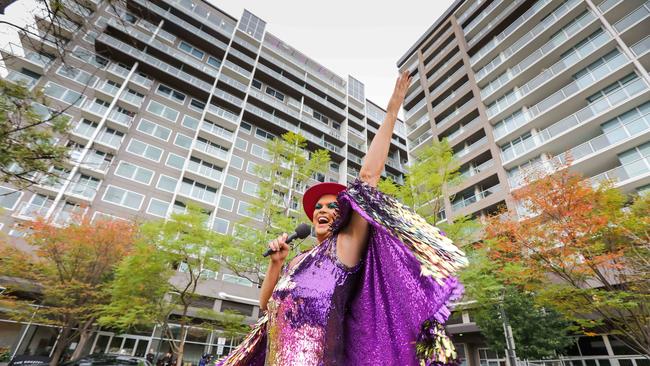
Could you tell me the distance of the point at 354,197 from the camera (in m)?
1.23

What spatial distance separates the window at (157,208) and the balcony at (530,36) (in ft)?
100

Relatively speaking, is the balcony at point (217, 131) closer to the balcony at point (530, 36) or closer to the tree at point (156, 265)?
the tree at point (156, 265)

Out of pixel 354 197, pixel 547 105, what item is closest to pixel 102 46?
pixel 354 197

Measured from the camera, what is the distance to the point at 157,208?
24.1 metres

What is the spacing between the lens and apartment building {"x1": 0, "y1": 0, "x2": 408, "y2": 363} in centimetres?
2052

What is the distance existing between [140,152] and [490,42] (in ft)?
113

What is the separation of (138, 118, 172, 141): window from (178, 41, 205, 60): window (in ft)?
38.8

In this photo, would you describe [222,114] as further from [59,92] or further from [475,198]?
[475,198]

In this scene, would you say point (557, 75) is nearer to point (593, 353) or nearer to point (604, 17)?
point (604, 17)

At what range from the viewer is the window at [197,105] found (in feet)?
104

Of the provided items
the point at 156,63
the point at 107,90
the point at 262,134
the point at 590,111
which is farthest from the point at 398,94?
the point at 156,63

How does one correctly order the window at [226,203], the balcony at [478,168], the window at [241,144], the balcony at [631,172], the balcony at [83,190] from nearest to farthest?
the balcony at [631,172]
the balcony at [83,190]
the balcony at [478,168]
the window at [226,203]
the window at [241,144]

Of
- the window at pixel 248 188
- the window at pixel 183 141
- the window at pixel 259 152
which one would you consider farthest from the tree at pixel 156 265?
the window at pixel 259 152

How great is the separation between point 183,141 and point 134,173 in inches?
220
